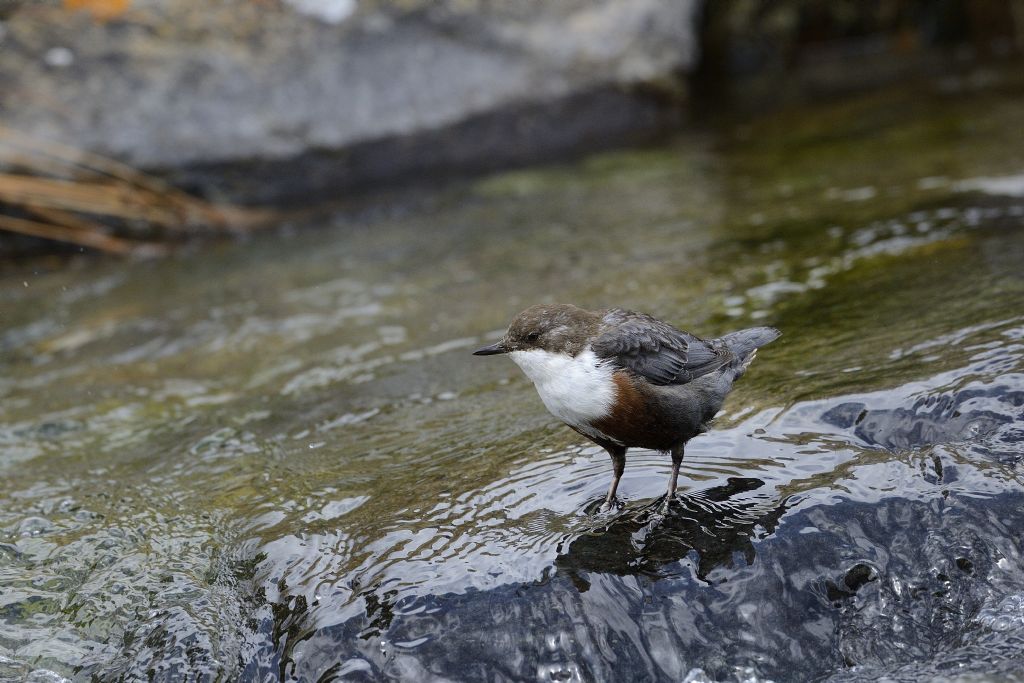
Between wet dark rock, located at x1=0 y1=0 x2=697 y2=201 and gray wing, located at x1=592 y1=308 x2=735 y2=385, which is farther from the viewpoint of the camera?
wet dark rock, located at x1=0 y1=0 x2=697 y2=201

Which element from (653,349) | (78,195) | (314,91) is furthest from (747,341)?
(78,195)

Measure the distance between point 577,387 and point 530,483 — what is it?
48 cm

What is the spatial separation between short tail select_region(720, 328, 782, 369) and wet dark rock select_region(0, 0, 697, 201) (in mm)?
5607

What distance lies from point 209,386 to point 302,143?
152 inches

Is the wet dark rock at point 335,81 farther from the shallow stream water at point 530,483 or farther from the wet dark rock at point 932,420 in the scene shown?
the wet dark rock at point 932,420

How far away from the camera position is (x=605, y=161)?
8656mm

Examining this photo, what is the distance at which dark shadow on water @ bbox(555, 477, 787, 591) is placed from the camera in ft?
9.22

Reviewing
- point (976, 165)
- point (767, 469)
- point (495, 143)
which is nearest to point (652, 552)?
point (767, 469)

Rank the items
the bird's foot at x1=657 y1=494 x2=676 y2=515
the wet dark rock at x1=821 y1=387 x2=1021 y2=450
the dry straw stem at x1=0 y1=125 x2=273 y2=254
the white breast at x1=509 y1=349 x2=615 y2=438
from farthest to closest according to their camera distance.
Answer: the dry straw stem at x1=0 y1=125 x2=273 y2=254, the wet dark rock at x1=821 y1=387 x2=1021 y2=450, the bird's foot at x1=657 y1=494 x2=676 y2=515, the white breast at x1=509 y1=349 x2=615 y2=438

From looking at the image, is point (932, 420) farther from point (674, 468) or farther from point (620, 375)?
point (620, 375)

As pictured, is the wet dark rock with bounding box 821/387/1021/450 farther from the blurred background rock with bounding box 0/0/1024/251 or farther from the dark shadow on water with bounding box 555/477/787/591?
the blurred background rock with bounding box 0/0/1024/251

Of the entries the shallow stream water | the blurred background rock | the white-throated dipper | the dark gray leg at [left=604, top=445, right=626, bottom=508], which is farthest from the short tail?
the blurred background rock

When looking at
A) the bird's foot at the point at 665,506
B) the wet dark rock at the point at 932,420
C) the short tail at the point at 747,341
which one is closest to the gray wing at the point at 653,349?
the short tail at the point at 747,341

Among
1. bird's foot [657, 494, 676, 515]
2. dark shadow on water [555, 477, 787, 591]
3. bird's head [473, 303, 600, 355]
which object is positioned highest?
bird's head [473, 303, 600, 355]
